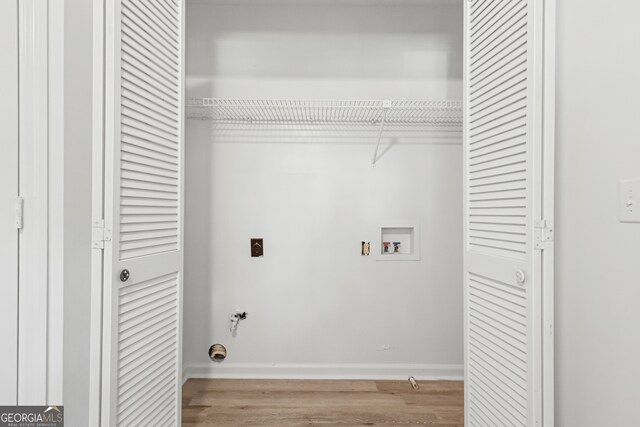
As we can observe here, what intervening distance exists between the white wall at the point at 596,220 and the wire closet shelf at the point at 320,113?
1.17 meters

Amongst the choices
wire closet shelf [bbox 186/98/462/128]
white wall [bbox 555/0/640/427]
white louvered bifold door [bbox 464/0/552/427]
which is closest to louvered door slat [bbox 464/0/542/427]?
white louvered bifold door [bbox 464/0/552/427]

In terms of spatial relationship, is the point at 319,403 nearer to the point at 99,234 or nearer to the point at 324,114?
the point at 99,234

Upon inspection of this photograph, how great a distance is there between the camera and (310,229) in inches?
90.0

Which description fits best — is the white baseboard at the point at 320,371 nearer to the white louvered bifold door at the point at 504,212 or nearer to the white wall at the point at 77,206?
the white louvered bifold door at the point at 504,212

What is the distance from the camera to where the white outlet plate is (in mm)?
818

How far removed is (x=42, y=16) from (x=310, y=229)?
5.42 ft

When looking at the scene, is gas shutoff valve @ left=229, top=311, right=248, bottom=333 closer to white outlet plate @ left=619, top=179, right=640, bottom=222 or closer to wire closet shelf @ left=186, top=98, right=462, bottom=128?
wire closet shelf @ left=186, top=98, right=462, bottom=128

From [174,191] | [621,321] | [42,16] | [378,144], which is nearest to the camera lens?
[621,321]

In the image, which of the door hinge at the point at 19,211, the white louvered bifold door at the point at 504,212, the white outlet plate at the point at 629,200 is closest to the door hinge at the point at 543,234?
the white louvered bifold door at the point at 504,212

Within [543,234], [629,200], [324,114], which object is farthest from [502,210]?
[324,114]

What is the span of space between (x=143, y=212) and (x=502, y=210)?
4.23 feet

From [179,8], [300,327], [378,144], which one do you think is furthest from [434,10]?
[300,327]

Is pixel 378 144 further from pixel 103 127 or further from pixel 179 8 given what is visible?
pixel 103 127

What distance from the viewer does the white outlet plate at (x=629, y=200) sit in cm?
82
